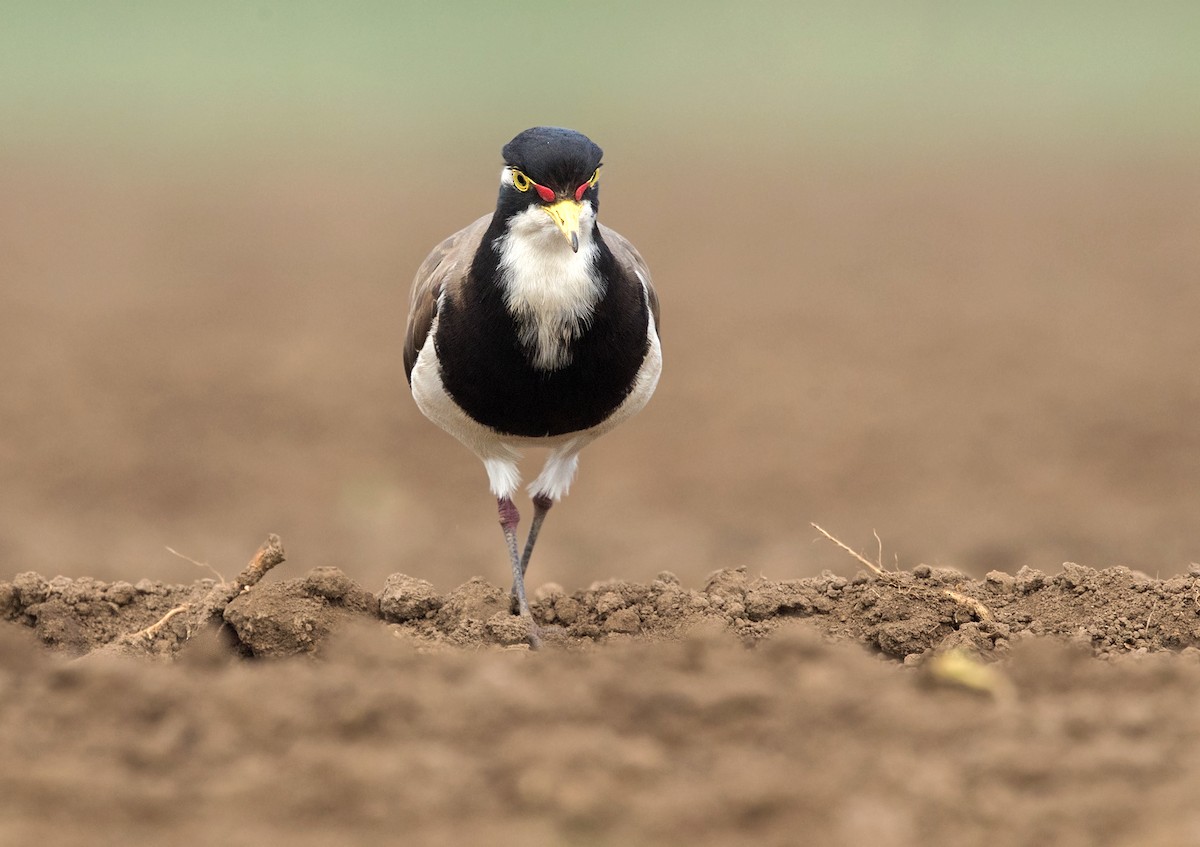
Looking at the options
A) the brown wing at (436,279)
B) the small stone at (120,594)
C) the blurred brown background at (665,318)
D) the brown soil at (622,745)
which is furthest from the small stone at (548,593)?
the blurred brown background at (665,318)

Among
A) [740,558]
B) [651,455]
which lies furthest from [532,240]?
[651,455]

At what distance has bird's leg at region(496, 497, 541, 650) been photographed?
25.1 ft

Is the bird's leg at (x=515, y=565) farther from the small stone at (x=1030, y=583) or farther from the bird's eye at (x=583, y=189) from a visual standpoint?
the small stone at (x=1030, y=583)

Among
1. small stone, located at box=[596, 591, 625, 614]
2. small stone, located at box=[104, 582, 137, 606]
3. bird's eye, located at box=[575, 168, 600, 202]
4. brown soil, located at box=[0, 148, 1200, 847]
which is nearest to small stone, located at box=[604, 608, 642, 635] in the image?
brown soil, located at box=[0, 148, 1200, 847]

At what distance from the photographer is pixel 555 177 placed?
23.9 ft

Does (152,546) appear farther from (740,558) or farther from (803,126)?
(803,126)

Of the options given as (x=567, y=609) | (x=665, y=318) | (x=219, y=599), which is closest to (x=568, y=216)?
(x=567, y=609)

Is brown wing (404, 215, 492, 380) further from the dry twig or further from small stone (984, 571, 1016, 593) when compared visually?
small stone (984, 571, 1016, 593)

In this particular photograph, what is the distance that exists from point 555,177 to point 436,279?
3.97 feet

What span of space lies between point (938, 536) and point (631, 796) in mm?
9830

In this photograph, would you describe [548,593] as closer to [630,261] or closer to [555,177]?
[630,261]

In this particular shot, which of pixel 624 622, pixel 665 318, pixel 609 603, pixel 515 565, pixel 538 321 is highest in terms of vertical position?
pixel 665 318

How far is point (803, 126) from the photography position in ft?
127

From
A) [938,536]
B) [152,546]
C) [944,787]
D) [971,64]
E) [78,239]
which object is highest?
[971,64]
